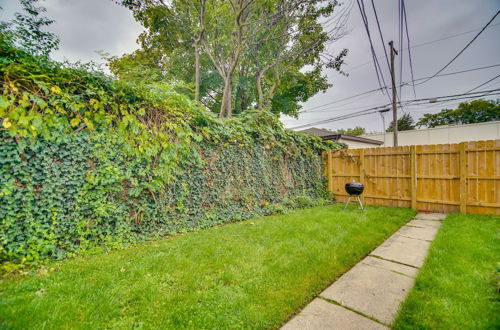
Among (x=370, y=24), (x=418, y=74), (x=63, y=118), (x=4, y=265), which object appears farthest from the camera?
(x=418, y=74)

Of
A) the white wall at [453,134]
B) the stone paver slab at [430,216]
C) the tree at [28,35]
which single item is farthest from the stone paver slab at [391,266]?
the white wall at [453,134]

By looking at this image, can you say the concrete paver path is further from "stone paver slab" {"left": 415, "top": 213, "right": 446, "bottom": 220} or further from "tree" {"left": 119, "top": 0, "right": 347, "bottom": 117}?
"tree" {"left": 119, "top": 0, "right": 347, "bottom": 117}

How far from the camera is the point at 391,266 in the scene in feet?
7.97

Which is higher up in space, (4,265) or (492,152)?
(492,152)

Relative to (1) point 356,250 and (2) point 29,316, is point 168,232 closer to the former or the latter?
(2) point 29,316

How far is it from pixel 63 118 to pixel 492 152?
26.3 feet

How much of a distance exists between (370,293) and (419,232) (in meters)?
2.69

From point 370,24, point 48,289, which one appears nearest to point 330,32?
point 370,24

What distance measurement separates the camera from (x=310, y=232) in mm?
3480

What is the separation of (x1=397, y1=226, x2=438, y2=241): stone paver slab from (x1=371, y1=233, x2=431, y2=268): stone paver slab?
23 cm

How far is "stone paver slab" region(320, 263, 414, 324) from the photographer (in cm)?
166

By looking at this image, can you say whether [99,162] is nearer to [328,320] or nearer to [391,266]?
[328,320]

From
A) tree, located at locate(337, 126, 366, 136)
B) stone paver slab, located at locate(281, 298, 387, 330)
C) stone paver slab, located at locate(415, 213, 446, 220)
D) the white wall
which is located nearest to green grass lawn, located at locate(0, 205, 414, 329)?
stone paver slab, located at locate(281, 298, 387, 330)

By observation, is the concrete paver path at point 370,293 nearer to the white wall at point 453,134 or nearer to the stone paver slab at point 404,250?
the stone paver slab at point 404,250
